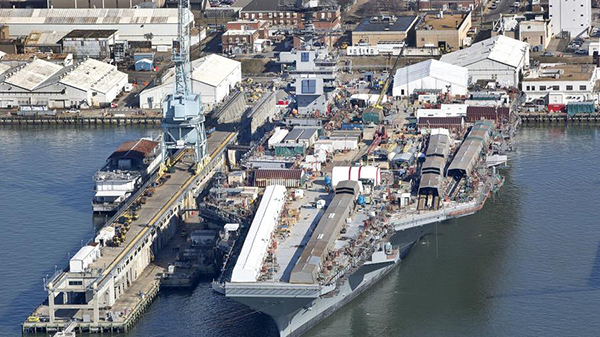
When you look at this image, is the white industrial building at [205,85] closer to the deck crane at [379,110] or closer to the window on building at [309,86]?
the deck crane at [379,110]

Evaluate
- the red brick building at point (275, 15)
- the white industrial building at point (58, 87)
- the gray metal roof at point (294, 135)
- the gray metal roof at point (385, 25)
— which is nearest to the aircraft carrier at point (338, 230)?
the gray metal roof at point (294, 135)

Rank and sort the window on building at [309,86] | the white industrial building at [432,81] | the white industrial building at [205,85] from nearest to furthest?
the window on building at [309,86] → the white industrial building at [432,81] → the white industrial building at [205,85]

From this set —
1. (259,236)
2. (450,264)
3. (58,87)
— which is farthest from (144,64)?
(259,236)

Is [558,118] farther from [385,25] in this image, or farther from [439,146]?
[385,25]

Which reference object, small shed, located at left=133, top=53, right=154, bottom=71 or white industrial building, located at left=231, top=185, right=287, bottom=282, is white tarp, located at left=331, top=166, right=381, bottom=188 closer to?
white industrial building, located at left=231, top=185, right=287, bottom=282

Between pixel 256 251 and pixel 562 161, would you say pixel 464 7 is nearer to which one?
pixel 562 161

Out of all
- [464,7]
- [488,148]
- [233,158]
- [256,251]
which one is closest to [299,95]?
[233,158]
